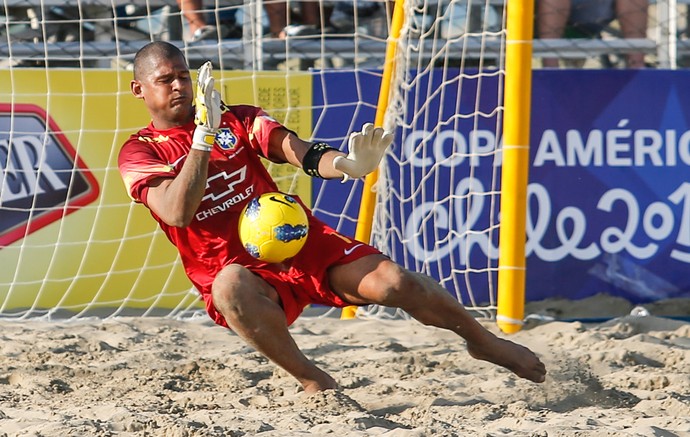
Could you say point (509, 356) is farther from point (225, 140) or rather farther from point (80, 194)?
point (80, 194)

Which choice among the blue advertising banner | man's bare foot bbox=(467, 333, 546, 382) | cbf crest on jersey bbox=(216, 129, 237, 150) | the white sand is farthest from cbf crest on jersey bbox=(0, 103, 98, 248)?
man's bare foot bbox=(467, 333, 546, 382)

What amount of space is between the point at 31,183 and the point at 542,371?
3.37 metres

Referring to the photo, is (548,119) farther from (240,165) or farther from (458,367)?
(240,165)

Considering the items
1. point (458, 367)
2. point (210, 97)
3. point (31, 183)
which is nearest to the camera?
point (210, 97)

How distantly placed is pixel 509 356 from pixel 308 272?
879 mm

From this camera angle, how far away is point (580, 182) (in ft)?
21.7

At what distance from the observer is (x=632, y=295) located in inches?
263

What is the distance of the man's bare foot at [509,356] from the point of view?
4309mm

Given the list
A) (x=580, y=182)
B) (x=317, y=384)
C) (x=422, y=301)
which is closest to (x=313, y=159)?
(x=422, y=301)

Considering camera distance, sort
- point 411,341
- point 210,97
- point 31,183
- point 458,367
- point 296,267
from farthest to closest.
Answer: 1. point 31,183
2. point 411,341
3. point 458,367
4. point 296,267
5. point 210,97

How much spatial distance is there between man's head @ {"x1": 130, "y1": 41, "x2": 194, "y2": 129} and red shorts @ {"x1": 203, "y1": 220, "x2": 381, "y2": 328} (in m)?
0.69

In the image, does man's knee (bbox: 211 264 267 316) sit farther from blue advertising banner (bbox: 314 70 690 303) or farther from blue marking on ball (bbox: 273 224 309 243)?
blue advertising banner (bbox: 314 70 690 303)

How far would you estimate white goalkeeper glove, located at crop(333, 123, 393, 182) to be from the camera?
3.81 meters

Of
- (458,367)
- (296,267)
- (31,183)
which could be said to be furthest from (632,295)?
(31,183)
